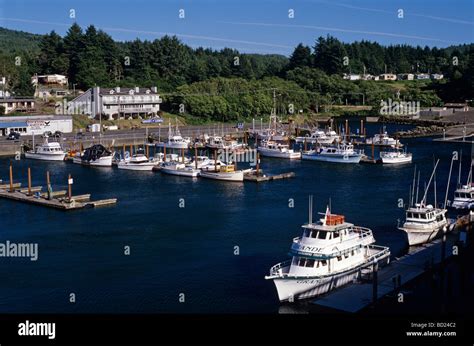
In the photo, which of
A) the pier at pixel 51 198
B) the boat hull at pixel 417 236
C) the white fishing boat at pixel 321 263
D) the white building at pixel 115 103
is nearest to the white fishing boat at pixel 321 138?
the white building at pixel 115 103

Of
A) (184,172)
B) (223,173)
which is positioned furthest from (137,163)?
(223,173)

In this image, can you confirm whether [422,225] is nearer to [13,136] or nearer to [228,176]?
[228,176]

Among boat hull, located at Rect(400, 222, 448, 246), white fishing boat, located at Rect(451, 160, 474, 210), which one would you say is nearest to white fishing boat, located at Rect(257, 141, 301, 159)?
white fishing boat, located at Rect(451, 160, 474, 210)

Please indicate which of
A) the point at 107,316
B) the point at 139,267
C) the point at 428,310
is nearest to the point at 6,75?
the point at 139,267

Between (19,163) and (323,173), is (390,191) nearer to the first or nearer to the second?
(323,173)

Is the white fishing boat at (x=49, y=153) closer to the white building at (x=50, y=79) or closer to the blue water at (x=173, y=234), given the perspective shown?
the blue water at (x=173, y=234)
